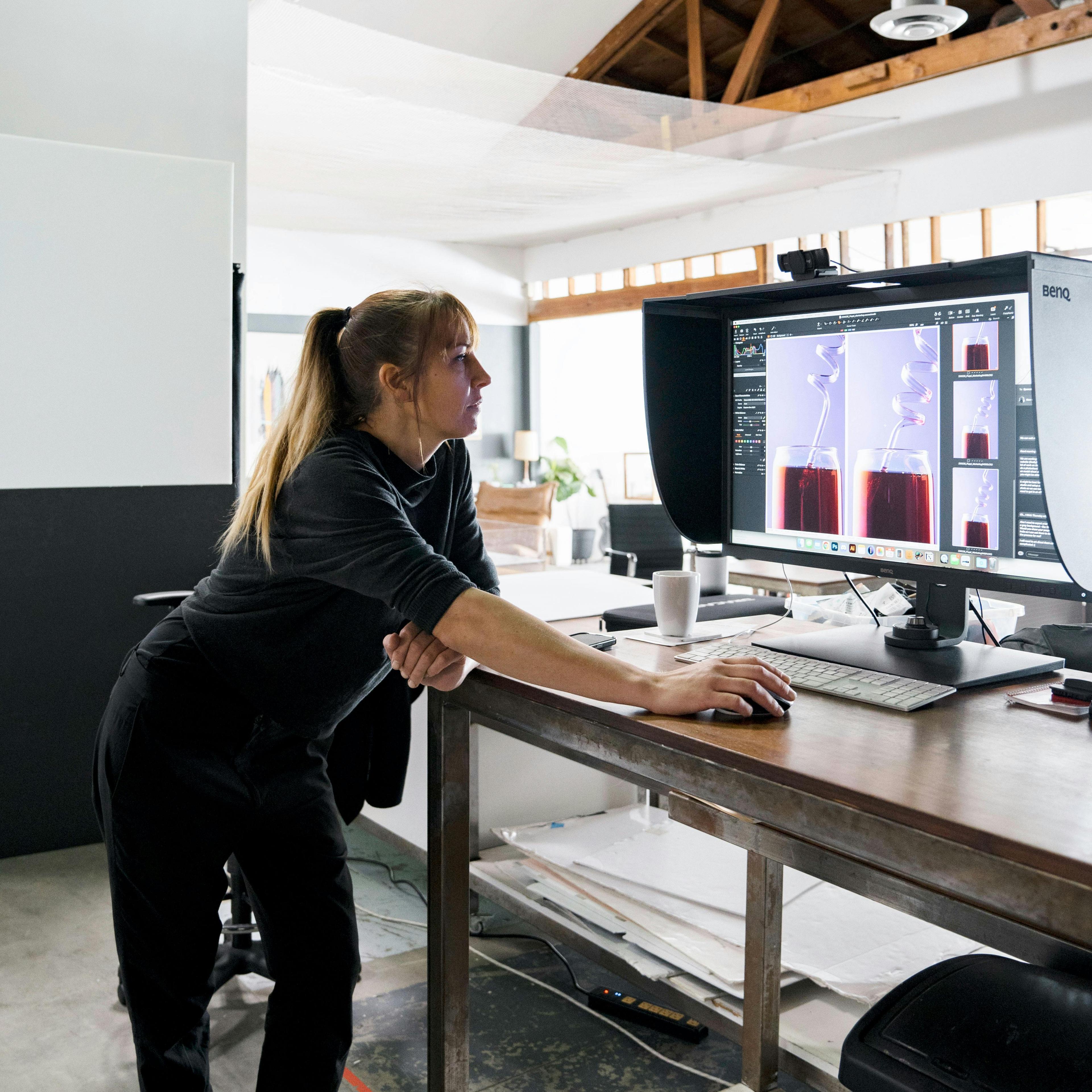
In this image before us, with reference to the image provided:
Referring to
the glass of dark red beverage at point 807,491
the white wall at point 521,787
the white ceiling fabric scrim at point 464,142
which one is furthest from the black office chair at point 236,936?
the white ceiling fabric scrim at point 464,142

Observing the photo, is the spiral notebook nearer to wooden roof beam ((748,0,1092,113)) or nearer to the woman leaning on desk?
the woman leaning on desk

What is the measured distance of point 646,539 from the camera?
677 cm

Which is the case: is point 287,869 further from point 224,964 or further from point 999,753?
point 999,753

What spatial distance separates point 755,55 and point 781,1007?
7.01 metres

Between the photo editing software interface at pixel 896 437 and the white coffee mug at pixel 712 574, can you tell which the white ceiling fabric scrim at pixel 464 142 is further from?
the photo editing software interface at pixel 896 437

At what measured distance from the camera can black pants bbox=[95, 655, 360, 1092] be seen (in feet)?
5.15

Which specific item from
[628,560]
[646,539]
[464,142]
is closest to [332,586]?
[464,142]

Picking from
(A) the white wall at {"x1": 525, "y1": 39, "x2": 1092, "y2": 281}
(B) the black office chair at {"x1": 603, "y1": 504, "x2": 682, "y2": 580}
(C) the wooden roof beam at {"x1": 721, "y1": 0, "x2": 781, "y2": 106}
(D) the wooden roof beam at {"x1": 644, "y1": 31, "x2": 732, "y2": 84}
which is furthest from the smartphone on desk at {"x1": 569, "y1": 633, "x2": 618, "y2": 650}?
(D) the wooden roof beam at {"x1": 644, "y1": 31, "x2": 732, "y2": 84}

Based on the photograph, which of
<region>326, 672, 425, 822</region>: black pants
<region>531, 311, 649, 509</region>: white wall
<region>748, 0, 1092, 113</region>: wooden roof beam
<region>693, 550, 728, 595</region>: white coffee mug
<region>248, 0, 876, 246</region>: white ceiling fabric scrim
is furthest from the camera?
<region>531, 311, 649, 509</region>: white wall

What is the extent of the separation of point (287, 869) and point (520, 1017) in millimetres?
793

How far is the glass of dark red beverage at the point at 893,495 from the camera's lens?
4.74 ft

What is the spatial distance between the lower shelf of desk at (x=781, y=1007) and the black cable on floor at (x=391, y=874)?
70 cm

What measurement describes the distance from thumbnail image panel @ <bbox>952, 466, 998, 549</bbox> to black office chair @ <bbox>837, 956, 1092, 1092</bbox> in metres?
0.52

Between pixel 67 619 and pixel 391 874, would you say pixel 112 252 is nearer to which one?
pixel 67 619
